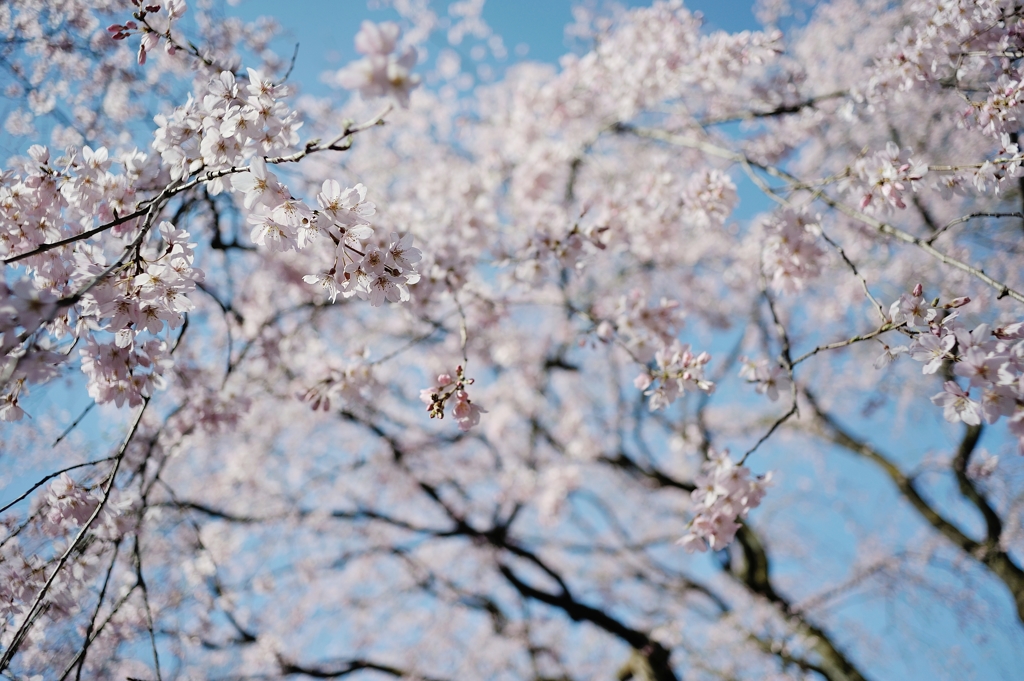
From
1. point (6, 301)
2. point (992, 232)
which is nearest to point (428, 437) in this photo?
point (6, 301)

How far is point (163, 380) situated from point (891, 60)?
3907mm

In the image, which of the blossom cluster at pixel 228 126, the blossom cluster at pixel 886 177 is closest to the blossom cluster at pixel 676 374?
the blossom cluster at pixel 886 177

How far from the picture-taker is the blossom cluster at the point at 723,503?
2039 mm

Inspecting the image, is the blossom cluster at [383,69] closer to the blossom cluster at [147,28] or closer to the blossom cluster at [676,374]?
the blossom cluster at [147,28]

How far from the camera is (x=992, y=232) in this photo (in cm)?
536

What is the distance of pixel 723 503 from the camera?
2.08 m

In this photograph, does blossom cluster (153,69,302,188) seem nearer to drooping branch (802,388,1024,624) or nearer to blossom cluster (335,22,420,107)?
blossom cluster (335,22,420,107)

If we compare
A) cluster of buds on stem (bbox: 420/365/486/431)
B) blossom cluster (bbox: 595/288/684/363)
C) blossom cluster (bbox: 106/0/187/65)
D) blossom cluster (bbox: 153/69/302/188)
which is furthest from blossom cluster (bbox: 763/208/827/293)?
blossom cluster (bbox: 106/0/187/65)

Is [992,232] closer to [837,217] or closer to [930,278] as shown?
[930,278]

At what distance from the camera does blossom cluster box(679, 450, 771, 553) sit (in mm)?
2039

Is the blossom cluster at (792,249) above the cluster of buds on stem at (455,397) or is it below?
above

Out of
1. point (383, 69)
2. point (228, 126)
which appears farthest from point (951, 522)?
point (228, 126)

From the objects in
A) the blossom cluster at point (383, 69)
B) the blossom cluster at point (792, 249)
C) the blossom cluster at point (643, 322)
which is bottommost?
the blossom cluster at point (383, 69)

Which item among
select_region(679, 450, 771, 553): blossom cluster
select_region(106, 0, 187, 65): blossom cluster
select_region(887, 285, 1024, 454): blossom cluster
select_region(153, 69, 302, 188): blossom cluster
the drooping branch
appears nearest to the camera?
select_region(887, 285, 1024, 454): blossom cluster
